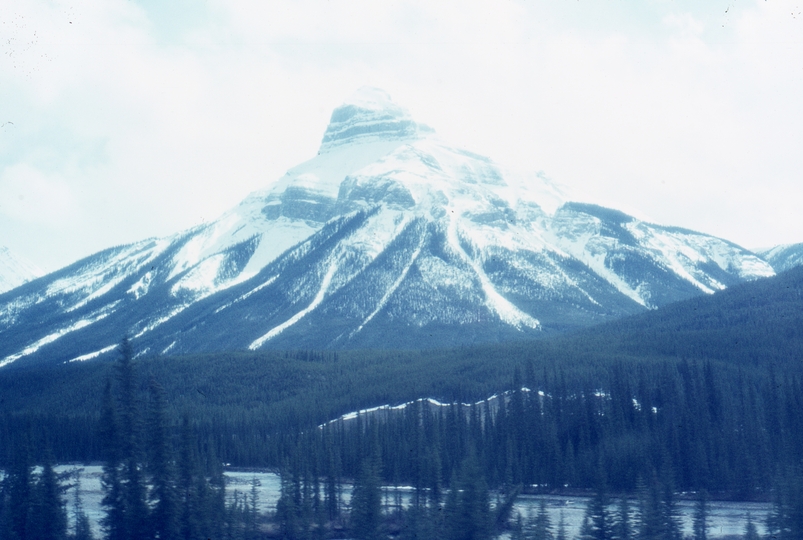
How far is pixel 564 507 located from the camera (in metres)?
104

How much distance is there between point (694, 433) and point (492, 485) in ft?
89.0

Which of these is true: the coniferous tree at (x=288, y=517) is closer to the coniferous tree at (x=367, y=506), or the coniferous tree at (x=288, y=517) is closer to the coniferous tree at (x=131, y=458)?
the coniferous tree at (x=367, y=506)

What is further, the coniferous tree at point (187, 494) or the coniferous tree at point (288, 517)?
the coniferous tree at point (288, 517)

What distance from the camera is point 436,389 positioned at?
585 feet

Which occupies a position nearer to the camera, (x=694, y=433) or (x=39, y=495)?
(x=39, y=495)

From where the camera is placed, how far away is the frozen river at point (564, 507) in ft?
286

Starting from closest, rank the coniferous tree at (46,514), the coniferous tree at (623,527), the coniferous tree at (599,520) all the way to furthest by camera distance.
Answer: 1. the coniferous tree at (623,527)
2. the coniferous tree at (599,520)
3. the coniferous tree at (46,514)

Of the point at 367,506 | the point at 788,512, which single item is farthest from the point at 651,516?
the point at 367,506

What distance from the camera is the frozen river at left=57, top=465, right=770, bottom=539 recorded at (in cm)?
8731

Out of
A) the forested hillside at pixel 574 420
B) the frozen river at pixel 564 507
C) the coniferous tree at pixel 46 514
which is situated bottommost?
the frozen river at pixel 564 507

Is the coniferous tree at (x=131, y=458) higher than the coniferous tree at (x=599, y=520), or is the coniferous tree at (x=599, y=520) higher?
the coniferous tree at (x=131, y=458)

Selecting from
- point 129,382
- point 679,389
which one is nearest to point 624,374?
point 679,389

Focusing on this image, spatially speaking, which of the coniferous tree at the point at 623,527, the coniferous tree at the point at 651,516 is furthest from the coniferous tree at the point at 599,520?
the coniferous tree at the point at 651,516

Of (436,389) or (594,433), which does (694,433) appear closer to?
(594,433)
